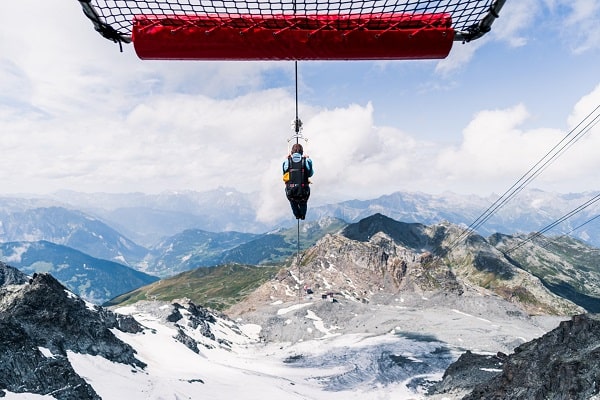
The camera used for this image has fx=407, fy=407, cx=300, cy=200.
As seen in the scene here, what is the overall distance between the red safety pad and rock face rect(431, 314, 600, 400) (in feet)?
138

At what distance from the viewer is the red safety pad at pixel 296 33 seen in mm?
6730

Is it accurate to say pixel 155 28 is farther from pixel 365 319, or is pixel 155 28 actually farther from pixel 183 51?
pixel 365 319

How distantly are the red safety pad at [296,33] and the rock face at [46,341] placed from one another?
62530mm

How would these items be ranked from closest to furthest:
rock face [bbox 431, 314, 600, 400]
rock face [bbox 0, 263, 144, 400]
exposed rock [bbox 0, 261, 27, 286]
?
rock face [bbox 431, 314, 600, 400] < rock face [bbox 0, 263, 144, 400] < exposed rock [bbox 0, 261, 27, 286]

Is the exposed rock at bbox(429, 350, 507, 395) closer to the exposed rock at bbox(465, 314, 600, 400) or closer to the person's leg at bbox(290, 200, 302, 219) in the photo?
the exposed rock at bbox(465, 314, 600, 400)

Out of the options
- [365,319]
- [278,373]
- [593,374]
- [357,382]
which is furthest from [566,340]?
[365,319]

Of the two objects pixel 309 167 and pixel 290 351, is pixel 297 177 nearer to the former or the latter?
pixel 309 167

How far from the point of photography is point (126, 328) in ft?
422

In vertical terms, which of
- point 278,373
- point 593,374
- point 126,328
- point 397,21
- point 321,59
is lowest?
point 278,373

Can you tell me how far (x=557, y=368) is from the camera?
41500mm

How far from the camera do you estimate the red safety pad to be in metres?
6.73

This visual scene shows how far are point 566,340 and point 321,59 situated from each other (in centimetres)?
5839

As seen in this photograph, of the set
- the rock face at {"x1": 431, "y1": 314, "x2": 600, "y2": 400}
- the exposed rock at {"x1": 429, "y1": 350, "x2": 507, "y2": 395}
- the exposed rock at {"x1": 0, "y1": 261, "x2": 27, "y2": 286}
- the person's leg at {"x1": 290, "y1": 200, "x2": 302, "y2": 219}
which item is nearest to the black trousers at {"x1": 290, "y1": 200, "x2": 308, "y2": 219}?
the person's leg at {"x1": 290, "y1": 200, "x2": 302, "y2": 219}

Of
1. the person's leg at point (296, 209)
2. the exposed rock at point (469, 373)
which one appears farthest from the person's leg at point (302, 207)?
the exposed rock at point (469, 373)
